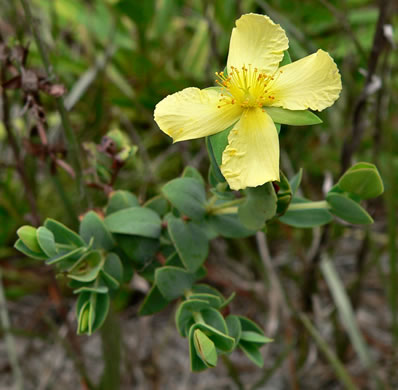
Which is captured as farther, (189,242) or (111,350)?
(111,350)

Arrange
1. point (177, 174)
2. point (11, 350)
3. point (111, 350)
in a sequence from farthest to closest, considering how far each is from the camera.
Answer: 1. point (177, 174)
2. point (11, 350)
3. point (111, 350)

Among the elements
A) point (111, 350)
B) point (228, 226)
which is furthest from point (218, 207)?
point (111, 350)

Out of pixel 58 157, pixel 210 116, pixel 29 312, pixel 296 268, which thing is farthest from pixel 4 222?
pixel 210 116

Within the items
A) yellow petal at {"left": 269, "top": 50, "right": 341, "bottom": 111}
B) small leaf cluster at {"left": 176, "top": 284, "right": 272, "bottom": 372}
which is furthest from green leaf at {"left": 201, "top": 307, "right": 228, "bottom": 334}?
yellow petal at {"left": 269, "top": 50, "right": 341, "bottom": 111}

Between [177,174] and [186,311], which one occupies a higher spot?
[186,311]

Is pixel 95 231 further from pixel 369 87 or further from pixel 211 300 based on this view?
pixel 369 87

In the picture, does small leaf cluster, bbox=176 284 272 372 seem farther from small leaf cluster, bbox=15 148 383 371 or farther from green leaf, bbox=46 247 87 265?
green leaf, bbox=46 247 87 265

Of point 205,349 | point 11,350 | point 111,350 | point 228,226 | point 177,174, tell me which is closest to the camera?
point 205,349
